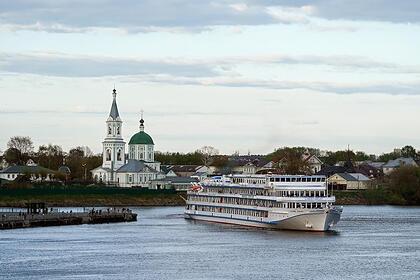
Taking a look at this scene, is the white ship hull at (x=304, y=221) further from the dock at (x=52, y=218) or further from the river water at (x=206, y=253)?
the dock at (x=52, y=218)

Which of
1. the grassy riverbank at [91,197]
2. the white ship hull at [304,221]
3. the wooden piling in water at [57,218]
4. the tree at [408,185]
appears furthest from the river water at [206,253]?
the tree at [408,185]

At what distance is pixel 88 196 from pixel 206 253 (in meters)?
96.4

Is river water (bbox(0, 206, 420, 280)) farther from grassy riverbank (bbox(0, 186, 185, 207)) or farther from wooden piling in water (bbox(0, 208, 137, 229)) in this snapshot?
grassy riverbank (bbox(0, 186, 185, 207))

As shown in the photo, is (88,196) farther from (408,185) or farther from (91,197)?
(408,185)

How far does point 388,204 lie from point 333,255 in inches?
4543

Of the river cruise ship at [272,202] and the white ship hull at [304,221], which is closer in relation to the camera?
the white ship hull at [304,221]

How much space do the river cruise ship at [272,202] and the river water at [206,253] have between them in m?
1.89

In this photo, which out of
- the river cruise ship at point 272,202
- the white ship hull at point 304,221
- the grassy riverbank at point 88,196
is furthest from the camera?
the grassy riverbank at point 88,196

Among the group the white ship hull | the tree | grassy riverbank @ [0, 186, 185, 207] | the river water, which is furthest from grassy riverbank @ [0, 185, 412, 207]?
the white ship hull

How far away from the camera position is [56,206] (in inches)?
6850

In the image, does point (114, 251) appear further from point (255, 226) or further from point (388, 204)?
point (388, 204)

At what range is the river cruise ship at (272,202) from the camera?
108562mm

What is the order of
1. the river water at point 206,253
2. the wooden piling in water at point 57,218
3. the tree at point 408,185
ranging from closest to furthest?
1. the river water at point 206,253
2. the wooden piling in water at point 57,218
3. the tree at point 408,185

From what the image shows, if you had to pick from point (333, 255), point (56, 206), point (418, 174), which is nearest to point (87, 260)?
point (333, 255)
